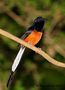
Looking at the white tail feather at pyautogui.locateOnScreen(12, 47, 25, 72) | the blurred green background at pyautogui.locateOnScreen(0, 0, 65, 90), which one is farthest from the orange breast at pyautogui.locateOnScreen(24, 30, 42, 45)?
the blurred green background at pyautogui.locateOnScreen(0, 0, 65, 90)

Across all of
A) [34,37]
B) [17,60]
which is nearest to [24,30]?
[34,37]

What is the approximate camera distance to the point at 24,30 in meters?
4.52

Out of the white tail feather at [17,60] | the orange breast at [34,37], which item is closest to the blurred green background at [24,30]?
the orange breast at [34,37]

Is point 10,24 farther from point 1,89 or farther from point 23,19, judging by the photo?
point 1,89

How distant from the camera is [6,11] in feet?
15.2

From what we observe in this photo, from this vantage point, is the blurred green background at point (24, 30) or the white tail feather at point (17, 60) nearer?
the white tail feather at point (17, 60)

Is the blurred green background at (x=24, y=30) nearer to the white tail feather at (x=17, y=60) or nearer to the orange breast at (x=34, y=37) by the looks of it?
the orange breast at (x=34, y=37)

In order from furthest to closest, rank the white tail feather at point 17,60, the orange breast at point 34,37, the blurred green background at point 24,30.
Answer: the blurred green background at point 24,30, the orange breast at point 34,37, the white tail feather at point 17,60

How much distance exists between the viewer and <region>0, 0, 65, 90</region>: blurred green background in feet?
14.4

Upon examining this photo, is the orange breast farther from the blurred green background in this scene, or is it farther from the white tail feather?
the blurred green background

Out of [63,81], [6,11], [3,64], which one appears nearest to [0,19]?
[6,11]

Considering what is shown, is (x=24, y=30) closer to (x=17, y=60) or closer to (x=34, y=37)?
(x=34, y=37)

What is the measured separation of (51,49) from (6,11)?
2.10ft

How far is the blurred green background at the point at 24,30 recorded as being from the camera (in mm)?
4375
